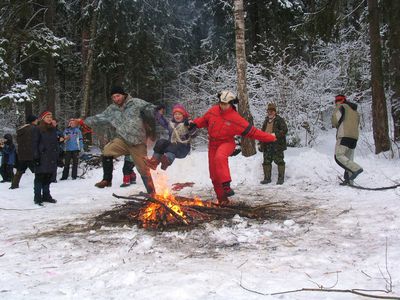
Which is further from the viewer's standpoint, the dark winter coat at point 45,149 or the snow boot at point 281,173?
the snow boot at point 281,173

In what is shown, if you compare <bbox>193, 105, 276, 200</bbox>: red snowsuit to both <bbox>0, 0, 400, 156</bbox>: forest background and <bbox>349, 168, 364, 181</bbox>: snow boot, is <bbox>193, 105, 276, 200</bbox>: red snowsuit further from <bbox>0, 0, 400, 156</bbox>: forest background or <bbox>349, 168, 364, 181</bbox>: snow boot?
<bbox>0, 0, 400, 156</bbox>: forest background

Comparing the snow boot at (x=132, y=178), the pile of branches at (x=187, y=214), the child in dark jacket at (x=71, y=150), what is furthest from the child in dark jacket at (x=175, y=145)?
the child in dark jacket at (x=71, y=150)

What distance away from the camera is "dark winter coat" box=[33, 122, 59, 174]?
8.77 metres

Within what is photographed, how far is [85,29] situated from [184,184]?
14.1 meters

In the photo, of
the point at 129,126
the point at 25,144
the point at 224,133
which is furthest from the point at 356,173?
the point at 25,144

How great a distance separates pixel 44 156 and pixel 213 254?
17.7 ft

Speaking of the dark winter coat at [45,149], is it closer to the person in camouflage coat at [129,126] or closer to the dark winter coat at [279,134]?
the person in camouflage coat at [129,126]

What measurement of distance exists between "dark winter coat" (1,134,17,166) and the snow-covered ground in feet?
17.1

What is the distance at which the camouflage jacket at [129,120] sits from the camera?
786 cm

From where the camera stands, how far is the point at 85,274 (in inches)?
167

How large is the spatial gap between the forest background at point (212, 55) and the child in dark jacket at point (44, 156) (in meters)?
5.75

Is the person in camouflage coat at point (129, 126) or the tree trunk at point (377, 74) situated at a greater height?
the tree trunk at point (377, 74)

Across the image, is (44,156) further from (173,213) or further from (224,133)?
(173,213)

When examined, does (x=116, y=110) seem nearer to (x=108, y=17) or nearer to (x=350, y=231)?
(x=350, y=231)
